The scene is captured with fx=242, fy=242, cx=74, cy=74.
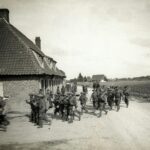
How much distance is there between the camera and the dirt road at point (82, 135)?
973cm

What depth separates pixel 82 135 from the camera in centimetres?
1136

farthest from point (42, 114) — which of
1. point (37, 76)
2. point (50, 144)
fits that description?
point (37, 76)

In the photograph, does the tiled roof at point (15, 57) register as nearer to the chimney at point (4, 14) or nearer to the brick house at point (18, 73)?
the brick house at point (18, 73)

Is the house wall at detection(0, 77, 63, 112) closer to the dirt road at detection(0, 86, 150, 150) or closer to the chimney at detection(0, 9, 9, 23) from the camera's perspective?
the dirt road at detection(0, 86, 150, 150)

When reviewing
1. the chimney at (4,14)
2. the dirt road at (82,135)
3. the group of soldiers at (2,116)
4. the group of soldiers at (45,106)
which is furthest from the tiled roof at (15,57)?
the group of soldiers at (2,116)

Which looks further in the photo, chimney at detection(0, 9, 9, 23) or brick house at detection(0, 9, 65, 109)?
chimney at detection(0, 9, 9, 23)

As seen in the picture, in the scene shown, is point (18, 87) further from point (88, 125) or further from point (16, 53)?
point (88, 125)

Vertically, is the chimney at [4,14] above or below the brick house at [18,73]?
above

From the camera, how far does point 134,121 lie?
14.6 metres

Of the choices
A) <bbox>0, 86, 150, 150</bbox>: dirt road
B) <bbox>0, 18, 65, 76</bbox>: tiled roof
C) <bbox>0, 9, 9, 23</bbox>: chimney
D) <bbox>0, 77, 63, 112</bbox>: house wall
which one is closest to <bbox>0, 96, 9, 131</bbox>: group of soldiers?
<bbox>0, 86, 150, 150</bbox>: dirt road

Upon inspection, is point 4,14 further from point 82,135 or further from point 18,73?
point 82,135

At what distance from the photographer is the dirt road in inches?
383

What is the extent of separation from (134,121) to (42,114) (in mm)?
5524

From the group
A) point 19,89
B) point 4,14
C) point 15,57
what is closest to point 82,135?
point 19,89
